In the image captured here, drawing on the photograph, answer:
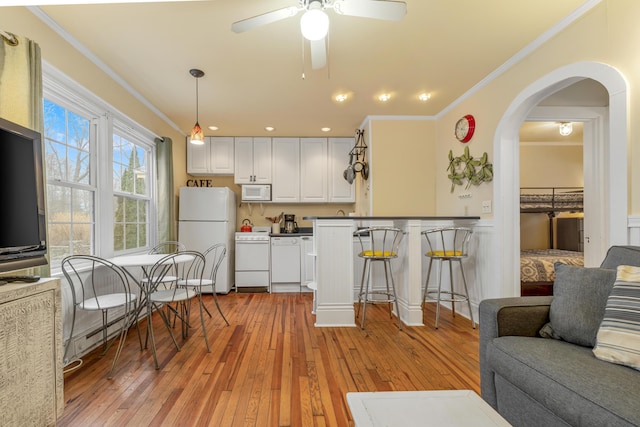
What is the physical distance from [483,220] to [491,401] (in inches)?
81.2

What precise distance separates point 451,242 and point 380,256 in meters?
1.30

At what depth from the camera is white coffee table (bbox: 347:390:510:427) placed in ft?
3.12

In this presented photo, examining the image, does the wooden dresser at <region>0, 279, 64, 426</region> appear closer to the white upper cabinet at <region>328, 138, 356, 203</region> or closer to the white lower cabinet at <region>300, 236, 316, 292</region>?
the white lower cabinet at <region>300, 236, 316, 292</region>

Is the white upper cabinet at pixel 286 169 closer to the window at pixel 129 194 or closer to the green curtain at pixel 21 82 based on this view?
the window at pixel 129 194

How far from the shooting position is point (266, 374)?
2137 mm

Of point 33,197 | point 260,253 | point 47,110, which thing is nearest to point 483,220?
point 260,253

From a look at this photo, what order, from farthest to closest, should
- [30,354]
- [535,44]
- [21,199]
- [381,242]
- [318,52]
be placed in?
[381,242], [535,44], [318,52], [21,199], [30,354]

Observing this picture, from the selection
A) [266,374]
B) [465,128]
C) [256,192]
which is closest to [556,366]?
[266,374]

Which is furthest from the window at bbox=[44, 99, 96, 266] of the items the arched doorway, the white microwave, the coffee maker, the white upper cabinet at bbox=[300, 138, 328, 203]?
the arched doorway

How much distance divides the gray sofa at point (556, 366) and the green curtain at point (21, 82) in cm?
258

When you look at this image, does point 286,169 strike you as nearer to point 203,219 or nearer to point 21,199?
point 203,219

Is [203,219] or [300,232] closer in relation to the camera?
[203,219]

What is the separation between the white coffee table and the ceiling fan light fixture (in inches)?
69.0

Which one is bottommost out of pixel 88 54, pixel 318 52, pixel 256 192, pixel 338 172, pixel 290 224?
pixel 290 224
